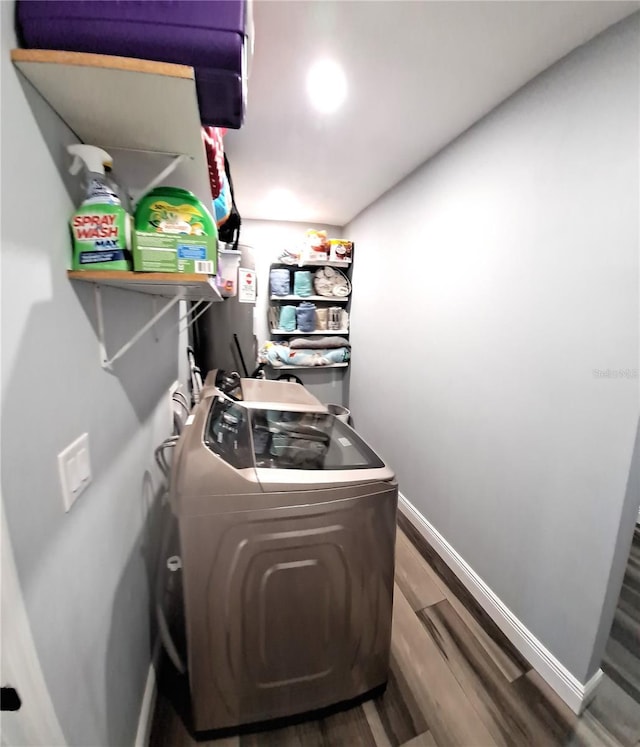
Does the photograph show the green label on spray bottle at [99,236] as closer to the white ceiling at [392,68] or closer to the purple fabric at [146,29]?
the purple fabric at [146,29]

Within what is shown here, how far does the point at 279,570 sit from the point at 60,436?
69 cm

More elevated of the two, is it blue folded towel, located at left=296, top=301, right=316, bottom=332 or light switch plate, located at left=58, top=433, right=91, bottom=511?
blue folded towel, located at left=296, top=301, right=316, bottom=332

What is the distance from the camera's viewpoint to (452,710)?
3.81ft

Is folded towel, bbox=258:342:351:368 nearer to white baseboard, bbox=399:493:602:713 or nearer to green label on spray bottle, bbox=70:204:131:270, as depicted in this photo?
white baseboard, bbox=399:493:602:713

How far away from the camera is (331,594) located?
0.99m

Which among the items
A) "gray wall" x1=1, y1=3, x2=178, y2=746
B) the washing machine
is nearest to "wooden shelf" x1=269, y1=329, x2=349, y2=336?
the washing machine

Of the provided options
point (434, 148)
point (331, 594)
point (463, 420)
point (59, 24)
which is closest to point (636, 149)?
point (434, 148)

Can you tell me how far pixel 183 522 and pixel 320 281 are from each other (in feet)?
8.37

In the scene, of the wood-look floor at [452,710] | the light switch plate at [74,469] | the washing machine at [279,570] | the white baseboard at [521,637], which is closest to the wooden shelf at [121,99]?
the light switch plate at [74,469]

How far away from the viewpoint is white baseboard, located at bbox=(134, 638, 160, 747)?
3.30 ft

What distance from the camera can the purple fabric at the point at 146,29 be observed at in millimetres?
503

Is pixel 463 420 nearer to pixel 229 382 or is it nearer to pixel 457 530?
pixel 457 530

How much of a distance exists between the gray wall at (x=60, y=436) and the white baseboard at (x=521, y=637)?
4.97ft

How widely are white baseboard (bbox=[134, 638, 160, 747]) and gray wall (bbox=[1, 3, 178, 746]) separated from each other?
0.08 metres
